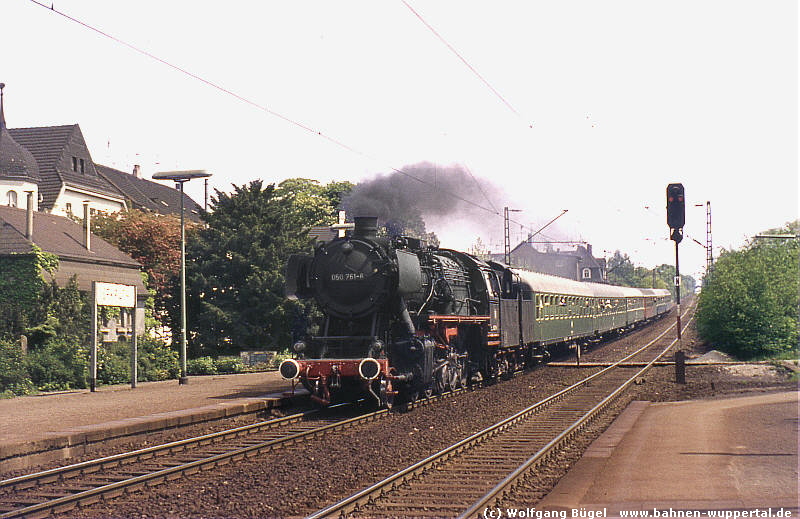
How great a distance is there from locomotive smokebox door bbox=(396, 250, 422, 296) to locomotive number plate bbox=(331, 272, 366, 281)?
75 cm

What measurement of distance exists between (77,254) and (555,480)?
25.0 m

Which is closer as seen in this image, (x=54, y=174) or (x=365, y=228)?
(x=365, y=228)

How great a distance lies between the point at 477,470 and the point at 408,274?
659cm

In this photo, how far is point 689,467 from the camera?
30.9 ft

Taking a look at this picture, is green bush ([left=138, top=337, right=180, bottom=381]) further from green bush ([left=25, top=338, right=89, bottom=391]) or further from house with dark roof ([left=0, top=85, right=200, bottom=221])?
house with dark roof ([left=0, top=85, right=200, bottom=221])

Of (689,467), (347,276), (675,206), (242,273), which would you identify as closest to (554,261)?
(242,273)

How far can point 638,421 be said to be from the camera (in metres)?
14.1

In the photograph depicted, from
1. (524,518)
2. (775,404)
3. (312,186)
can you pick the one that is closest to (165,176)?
(775,404)

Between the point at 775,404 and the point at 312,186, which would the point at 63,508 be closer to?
the point at 775,404

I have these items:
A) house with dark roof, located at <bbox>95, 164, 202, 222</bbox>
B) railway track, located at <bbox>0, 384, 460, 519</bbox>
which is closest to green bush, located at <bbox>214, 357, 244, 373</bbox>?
railway track, located at <bbox>0, 384, 460, 519</bbox>

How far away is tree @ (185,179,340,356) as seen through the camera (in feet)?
106

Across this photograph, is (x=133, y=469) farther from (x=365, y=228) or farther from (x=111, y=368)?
(x=111, y=368)

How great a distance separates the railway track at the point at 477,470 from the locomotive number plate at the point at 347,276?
12.9 ft

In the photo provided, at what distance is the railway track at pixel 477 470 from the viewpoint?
27.0 feet
